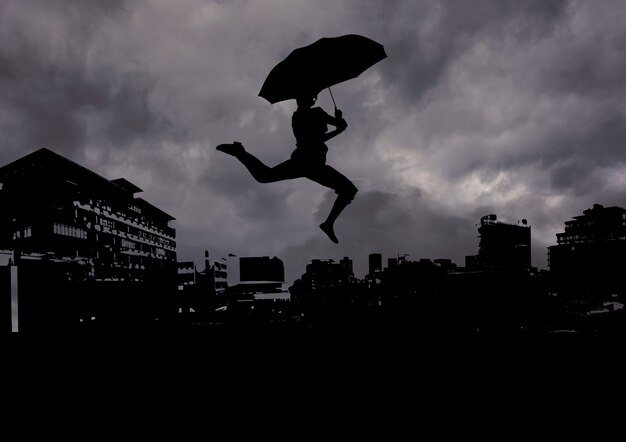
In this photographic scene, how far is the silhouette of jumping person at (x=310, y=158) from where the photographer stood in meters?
4.39

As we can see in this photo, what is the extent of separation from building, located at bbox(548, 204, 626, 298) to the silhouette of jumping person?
9745 cm

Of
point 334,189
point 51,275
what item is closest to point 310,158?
point 334,189

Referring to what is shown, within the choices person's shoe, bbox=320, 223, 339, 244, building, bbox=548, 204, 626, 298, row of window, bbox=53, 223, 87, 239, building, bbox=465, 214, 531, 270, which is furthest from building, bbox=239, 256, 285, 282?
person's shoe, bbox=320, 223, 339, 244

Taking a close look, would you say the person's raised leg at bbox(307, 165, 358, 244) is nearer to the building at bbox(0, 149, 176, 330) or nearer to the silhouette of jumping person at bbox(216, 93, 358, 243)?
the silhouette of jumping person at bbox(216, 93, 358, 243)

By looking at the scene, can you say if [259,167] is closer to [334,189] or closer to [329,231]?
[334,189]

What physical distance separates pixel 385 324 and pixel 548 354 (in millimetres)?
2444

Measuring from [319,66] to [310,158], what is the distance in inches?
35.6

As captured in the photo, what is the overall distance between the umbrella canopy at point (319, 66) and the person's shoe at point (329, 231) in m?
1.36

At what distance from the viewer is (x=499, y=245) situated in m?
93.0

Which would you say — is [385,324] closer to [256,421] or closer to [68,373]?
[256,421]

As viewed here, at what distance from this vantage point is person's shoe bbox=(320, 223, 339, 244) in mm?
5003

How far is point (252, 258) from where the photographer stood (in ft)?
411

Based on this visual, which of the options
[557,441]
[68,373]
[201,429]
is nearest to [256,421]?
[201,429]

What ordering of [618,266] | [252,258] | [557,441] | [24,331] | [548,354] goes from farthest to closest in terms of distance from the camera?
[252,258]
[618,266]
[24,331]
[548,354]
[557,441]
